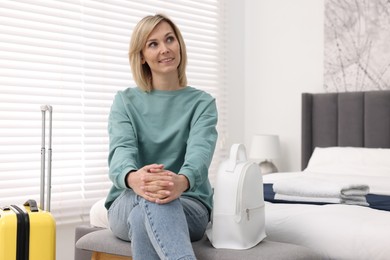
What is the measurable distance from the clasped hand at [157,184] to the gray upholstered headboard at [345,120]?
2.47 meters

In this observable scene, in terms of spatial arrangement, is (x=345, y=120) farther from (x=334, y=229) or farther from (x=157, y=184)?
(x=157, y=184)

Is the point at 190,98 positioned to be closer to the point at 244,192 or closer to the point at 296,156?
the point at 244,192

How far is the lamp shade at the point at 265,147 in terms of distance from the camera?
445cm

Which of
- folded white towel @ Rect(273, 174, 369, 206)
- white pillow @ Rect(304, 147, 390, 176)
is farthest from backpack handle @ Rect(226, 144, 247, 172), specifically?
white pillow @ Rect(304, 147, 390, 176)

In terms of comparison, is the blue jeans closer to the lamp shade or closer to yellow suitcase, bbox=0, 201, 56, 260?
yellow suitcase, bbox=0, 201, 56, 260

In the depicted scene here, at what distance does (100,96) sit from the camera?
3887 millimetres

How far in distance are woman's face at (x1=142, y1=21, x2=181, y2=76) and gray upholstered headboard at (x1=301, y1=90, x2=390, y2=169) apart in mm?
2221

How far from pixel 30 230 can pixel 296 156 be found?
2.83 meters

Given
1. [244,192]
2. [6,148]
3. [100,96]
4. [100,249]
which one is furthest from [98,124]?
[244,192]

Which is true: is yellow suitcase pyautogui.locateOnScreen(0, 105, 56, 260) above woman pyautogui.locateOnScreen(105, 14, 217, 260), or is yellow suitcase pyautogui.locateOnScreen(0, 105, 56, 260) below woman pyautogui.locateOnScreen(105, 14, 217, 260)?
below

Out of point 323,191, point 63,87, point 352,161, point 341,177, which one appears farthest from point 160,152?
point 352,161

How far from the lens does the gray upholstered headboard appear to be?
3.96 metres

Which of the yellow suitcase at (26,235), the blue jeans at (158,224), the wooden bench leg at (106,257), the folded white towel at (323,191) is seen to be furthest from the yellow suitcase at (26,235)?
the folded white towel at (323,191)

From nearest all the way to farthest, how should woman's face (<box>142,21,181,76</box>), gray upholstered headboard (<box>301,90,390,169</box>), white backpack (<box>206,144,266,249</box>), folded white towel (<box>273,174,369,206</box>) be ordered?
white backpack (<box>206,144,266,249</box>) < woman's face (<box>142,21,181,76</box>) < folded white towel (<box>273,174,369,206</box>) < gray upholstered headboard (<box>301,90,390,169</box>)
